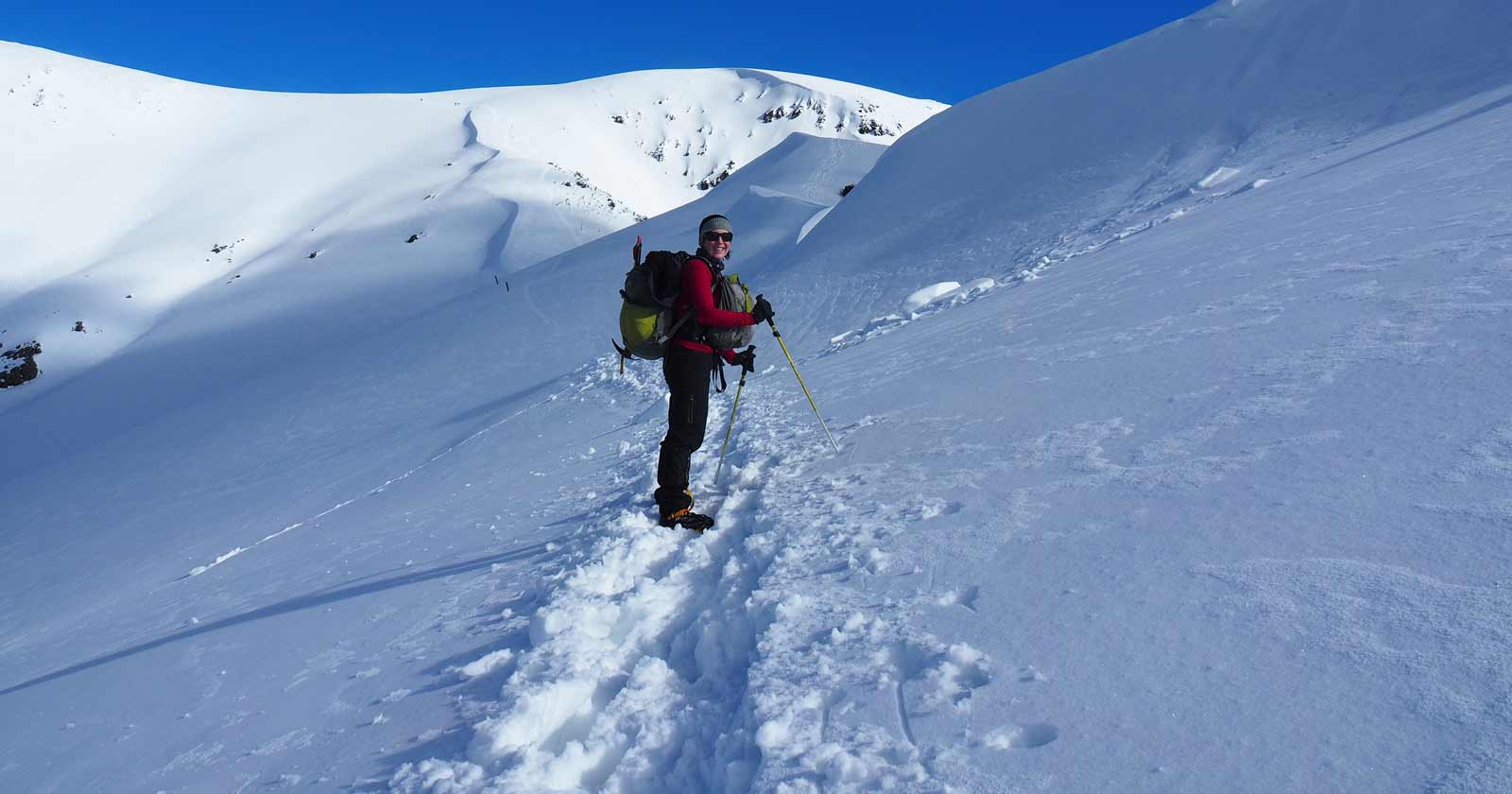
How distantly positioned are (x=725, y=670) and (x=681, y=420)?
6.85 ft

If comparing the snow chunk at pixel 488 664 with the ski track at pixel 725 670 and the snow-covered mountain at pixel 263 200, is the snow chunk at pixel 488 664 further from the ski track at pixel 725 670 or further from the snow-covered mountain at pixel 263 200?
the snow-covered mountain at pixel 263 200

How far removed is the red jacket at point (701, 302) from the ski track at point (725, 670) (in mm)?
1099

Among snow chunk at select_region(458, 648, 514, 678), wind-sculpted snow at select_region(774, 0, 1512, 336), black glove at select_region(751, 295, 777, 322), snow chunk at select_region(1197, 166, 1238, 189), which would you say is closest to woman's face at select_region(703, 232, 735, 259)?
black glove at select_region(751, 295, 777, 322)

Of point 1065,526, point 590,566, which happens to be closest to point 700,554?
point 590,566

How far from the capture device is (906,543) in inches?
142

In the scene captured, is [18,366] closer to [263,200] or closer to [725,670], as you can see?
[263,200]

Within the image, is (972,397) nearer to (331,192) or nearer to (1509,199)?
(1509,199)

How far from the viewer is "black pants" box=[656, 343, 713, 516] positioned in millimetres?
4906

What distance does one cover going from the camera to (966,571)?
3.19 m

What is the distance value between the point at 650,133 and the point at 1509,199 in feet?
379

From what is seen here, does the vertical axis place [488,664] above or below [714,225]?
below

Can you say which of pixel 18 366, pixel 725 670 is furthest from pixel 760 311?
pixel 18 366

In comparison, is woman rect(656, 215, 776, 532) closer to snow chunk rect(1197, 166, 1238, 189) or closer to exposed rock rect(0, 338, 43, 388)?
snow chunk rect(1197, 166, 1238, 189)

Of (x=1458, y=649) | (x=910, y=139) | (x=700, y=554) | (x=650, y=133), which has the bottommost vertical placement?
Result: (x=1458, y=649)
